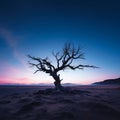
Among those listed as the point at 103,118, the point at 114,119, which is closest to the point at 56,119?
the point at 103,118

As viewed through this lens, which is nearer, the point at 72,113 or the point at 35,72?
the point at 72,113

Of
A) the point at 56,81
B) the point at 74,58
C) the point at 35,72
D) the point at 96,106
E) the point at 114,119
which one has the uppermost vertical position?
the point at 74,58

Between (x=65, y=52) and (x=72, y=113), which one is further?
(x=65, y=52)

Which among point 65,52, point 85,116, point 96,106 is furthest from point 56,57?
point 85,116

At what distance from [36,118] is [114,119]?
326 cm

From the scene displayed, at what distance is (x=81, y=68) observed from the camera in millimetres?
21766

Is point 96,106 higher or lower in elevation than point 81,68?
lower

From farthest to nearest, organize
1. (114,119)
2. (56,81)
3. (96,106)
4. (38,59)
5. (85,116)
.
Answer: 1. (38,59)
2. (56,81)
3. (96,106)
4. (85,116)
5. (114,119)

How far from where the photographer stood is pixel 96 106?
7359mm

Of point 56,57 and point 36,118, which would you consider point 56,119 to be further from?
point 56,57

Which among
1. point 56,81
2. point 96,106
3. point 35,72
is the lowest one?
point 96,106

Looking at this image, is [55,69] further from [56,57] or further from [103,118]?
[103,118]

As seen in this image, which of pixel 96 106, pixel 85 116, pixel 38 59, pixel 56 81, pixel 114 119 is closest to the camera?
pixel 114 119

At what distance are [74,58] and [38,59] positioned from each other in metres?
5.86
